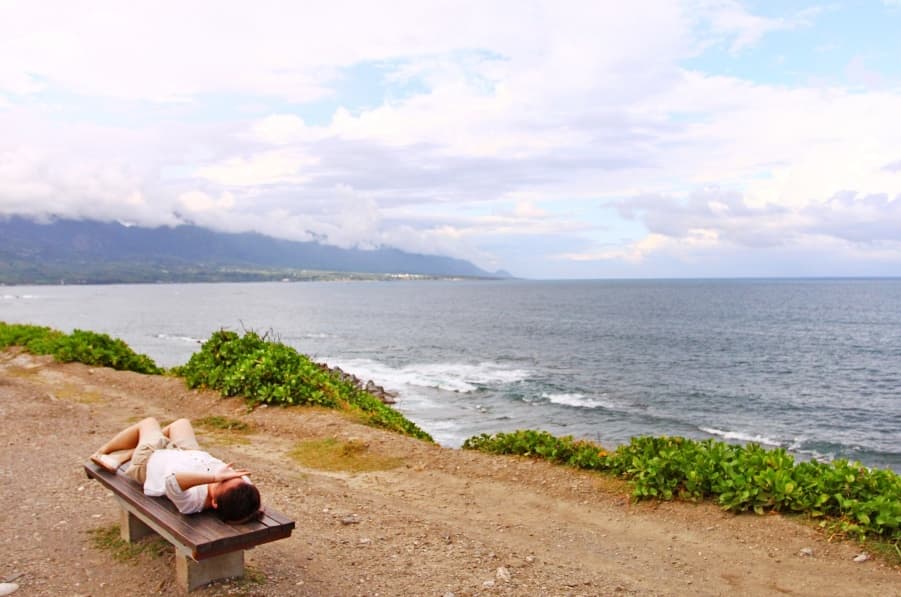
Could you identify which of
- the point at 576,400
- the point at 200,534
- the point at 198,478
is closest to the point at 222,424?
the point at 198,478

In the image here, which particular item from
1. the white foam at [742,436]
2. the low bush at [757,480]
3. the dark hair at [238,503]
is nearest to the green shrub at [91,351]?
the low bush at [757,480]

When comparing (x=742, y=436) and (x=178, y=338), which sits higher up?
(x=742, y=436)

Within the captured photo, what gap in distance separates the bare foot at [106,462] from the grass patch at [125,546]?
81cm

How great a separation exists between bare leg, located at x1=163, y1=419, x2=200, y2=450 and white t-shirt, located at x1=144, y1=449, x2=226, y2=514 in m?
0.39

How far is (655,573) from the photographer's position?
710cm

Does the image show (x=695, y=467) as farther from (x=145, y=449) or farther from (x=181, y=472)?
(x=145, y=449)

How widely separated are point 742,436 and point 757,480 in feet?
75.2

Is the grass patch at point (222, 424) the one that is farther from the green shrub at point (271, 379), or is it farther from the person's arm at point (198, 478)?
the person's arm at point (198, 478)

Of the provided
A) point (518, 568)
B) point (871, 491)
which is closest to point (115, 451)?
point (518, 568)

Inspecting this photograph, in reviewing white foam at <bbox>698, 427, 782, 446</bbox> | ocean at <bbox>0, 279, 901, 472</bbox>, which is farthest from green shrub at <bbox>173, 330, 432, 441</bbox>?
white foam at <bbox>698, 427, 782, 446</bbox>

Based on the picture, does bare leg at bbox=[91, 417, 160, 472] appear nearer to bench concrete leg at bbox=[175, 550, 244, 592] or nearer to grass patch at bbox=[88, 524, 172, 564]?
grass patch at bbox=[88, 524, 172, 564]

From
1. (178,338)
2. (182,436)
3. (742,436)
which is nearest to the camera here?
(182,436)

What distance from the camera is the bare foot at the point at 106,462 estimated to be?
6.64m

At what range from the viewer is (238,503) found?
548 centimetres
